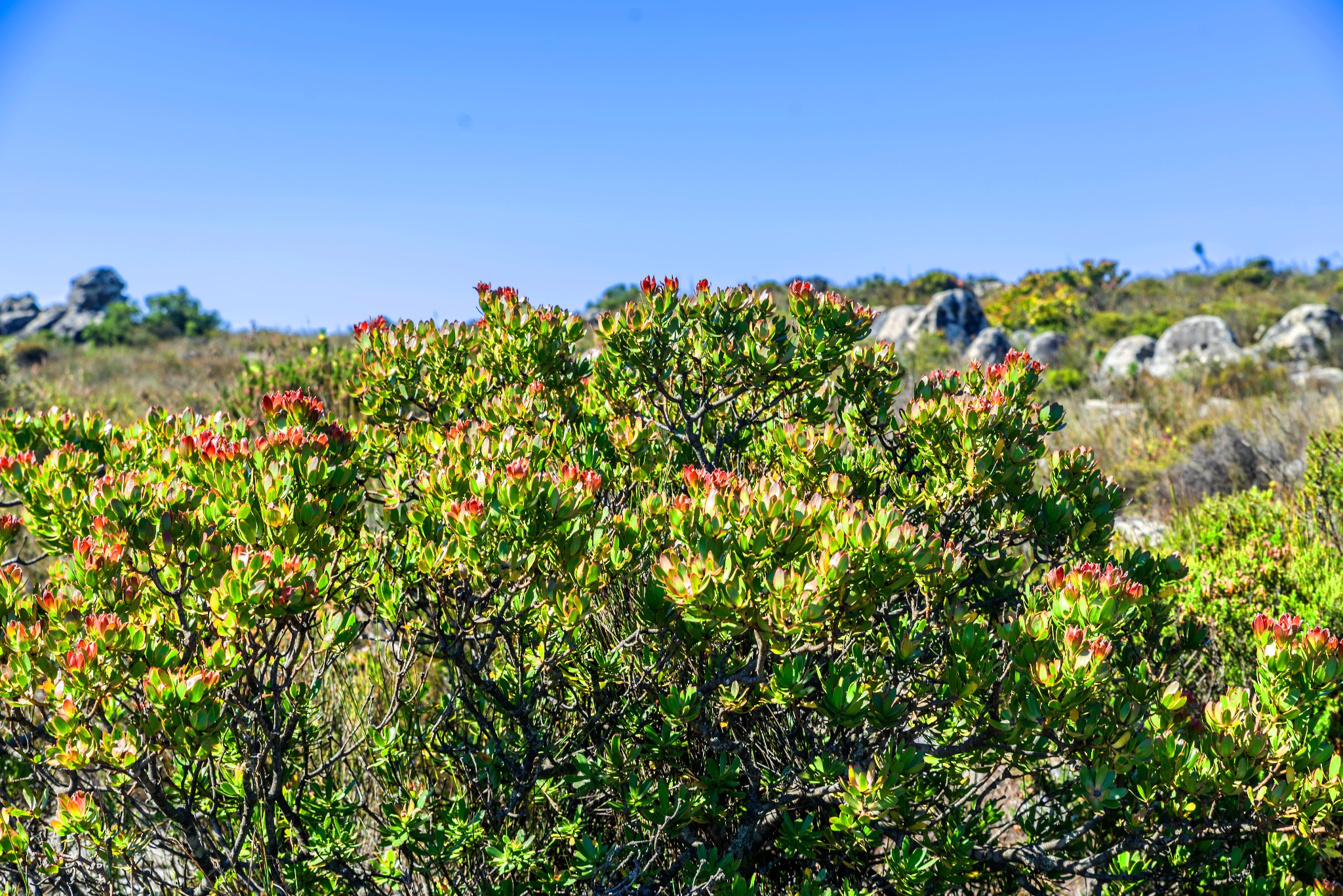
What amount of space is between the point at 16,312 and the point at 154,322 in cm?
1830

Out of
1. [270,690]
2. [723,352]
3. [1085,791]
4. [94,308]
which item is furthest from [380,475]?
[94,308]

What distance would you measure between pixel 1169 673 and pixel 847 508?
6.34 feet

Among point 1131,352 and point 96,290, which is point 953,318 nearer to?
point 1131,352

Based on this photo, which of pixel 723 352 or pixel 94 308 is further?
pixel 94 308

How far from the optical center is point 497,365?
11.3 ft

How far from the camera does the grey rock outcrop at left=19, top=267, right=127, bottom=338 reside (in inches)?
1494

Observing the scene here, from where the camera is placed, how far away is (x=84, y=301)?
127 ft

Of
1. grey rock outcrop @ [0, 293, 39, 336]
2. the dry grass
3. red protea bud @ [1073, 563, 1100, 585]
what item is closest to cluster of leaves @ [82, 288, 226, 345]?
the dry grass

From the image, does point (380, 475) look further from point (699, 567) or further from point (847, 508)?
point (847, 508)

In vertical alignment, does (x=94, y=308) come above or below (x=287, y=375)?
above

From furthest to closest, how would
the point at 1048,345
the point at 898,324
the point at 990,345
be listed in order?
1. the point at 898,324
2. the point at 1048,345
3. the point at 990,345

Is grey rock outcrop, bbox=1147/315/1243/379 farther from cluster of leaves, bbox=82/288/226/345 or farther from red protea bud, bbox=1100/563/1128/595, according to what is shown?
cluster of leaves, bbox=82/288/226/345

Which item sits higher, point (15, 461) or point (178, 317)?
point (178, 317)

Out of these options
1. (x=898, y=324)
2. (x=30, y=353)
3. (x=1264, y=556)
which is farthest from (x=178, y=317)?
(x=1264, y=556)
